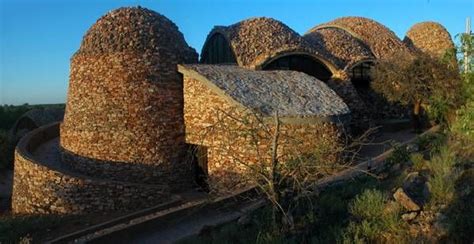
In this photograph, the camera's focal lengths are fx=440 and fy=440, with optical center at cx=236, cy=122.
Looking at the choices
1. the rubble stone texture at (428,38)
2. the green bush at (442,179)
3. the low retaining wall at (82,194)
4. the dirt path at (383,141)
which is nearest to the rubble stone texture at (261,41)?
the dirt path at (383,141)

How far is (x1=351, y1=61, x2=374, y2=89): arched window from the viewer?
2216cm

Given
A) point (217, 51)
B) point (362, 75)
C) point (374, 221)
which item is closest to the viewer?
point (374, 221)

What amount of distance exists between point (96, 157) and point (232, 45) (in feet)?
23.1

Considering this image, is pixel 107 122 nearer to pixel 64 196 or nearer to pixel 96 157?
pixel 96 157

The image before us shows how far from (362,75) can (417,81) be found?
5159 mm

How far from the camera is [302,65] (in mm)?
19641

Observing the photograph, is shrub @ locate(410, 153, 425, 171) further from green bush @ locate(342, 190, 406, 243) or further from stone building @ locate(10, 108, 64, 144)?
stone building @ locate(10, 108, 64, 144)

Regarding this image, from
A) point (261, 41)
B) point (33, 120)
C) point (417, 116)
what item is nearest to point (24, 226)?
point (261, 41)

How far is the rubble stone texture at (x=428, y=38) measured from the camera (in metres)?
24.7

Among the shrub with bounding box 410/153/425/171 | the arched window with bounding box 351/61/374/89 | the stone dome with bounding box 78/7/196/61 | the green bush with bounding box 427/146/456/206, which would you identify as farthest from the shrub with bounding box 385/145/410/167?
the arched window with bounding box 351/61/374/89

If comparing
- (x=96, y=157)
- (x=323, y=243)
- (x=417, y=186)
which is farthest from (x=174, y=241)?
(x=96, y=157)

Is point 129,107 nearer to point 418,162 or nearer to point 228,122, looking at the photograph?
point 228,122

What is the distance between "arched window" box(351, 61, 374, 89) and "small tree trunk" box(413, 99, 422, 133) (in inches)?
157

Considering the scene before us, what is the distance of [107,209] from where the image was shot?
44.5 feet
